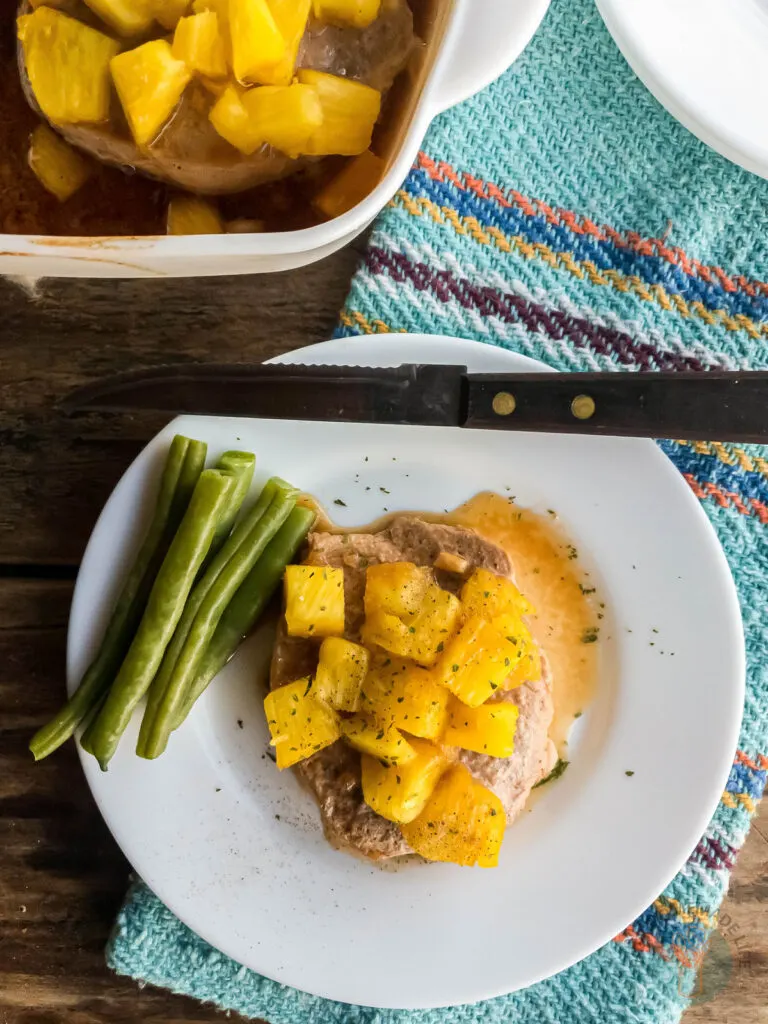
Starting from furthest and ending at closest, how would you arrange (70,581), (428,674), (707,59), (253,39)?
(70,581) < (428,674) < (707,59) < (253,39)

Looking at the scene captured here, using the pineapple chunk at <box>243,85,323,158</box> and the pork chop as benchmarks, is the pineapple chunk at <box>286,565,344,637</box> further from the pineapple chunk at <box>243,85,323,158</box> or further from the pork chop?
the pineapple chunk at <box>243,85,323,158</box>

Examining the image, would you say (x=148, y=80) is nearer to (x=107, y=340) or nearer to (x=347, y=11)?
(x=347, y=11)

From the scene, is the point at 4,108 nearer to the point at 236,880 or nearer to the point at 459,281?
the point at 459,281

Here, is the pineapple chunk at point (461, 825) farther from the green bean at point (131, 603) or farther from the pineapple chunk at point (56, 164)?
the pineapple chunk at point (56, 164)

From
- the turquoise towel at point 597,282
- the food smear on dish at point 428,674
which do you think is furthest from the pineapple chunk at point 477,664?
the turquoise towel at point 597,282

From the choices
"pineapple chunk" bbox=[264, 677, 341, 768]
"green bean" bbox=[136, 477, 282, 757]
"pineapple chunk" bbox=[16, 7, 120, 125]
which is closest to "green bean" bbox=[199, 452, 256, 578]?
"green bean" bbox=[136, 477, 282, 757]

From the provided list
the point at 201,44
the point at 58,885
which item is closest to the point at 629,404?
the point at 201,44

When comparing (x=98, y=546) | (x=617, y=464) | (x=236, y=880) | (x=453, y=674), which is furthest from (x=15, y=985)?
(x=617, y=464)
